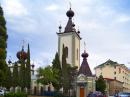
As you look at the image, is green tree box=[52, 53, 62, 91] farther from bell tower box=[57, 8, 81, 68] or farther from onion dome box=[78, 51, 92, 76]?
bell tower box=[57, 8, 81, 68]

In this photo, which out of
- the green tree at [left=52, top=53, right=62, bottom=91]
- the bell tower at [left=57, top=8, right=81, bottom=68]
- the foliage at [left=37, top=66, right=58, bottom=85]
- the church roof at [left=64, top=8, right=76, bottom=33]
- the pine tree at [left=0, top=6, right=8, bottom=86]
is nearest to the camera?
the pine tree at [left=0, top=6, right=8, bottom=86]

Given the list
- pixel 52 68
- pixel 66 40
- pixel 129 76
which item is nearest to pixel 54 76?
pixel 52 68

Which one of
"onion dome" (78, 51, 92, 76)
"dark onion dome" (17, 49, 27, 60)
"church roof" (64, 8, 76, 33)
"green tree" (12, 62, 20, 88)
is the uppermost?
"church roof" (64, 8, 76, 33)

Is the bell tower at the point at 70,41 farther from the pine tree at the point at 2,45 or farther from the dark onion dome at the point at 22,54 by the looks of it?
the pine tree at the point at 2,45

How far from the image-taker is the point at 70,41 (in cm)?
8006

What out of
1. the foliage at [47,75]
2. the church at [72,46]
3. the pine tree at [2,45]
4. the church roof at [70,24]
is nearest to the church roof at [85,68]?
the church at [72,46]

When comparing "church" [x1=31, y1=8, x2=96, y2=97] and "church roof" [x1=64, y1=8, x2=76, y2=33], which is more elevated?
"church roof" [x1=64, y1=8, x2=76, y2=33]

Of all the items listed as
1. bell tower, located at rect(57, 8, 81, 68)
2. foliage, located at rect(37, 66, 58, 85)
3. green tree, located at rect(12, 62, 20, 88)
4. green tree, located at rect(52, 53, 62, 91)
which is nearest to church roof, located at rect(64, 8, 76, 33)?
bell tower, located at rect(57, 8, 81, 68)

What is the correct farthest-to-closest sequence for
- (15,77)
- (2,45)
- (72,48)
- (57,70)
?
(72,48)
(15,77)
(57,70)
(2,45)

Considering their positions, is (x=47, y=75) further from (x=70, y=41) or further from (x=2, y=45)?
(x=2, y=45)

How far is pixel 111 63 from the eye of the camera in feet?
436

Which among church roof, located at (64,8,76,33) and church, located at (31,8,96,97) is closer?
church, located at (31,8,96,97)

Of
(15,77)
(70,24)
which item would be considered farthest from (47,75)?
(70,24)

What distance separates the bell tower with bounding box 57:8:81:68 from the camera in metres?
78.6
